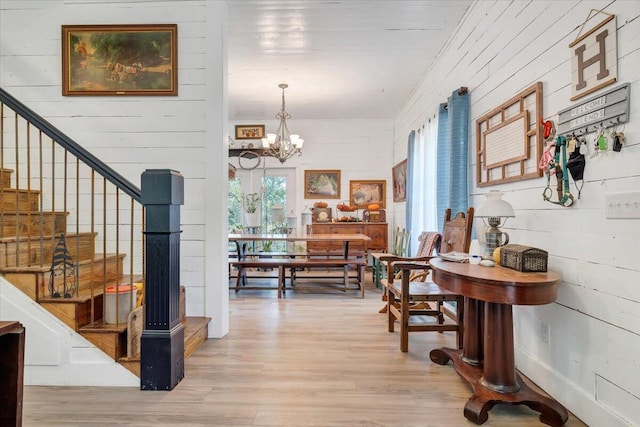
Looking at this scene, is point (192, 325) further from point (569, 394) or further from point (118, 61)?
point (569, 394)

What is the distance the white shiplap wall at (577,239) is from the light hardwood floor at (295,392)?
313 millimetres

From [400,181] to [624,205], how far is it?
4601 millimetres

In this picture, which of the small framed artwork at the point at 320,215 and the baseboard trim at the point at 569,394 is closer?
the baseboard trim at the point at 569,394

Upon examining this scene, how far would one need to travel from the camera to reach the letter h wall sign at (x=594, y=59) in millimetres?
1656

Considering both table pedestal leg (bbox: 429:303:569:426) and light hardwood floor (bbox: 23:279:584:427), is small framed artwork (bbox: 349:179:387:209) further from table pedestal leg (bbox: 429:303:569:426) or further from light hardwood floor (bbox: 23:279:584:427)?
table pedestal leg (bbox: 429:303:569:426)

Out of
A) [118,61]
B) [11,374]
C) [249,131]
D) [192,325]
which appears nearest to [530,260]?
[11,374]

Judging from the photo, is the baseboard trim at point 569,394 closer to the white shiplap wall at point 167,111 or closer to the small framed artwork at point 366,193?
the white shiplap wall at point 167,111

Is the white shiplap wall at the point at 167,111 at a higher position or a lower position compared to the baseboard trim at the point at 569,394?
higher

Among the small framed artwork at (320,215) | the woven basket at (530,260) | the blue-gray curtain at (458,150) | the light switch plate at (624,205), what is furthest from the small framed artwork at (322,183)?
the light switch plate at (624,205)

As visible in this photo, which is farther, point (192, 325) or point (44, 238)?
point (192, 325)

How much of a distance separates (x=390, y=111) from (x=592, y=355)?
5174 mm

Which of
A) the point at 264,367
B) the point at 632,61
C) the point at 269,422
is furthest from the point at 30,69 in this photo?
the point at 632,61

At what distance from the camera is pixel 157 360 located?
84.2 inches

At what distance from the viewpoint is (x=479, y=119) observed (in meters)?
3.01
